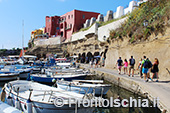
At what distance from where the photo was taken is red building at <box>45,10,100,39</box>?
52.2m

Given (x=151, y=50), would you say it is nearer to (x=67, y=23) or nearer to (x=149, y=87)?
(x=149, y=87)

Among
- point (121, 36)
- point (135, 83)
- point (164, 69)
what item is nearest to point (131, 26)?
point (121, 36)

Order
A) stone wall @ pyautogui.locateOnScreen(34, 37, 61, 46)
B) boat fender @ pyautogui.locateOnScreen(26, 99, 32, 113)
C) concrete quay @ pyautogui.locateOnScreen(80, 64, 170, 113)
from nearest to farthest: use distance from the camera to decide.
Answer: concrete quay @ pyautogui.locateOnScreen(80, 64, 170, 113)
boat fender @ pyautogui.locateOnScreen(26, 99, 32, 113)
stone wall @ pyautogui.locateOnScreen(34, 37, 61, 46)

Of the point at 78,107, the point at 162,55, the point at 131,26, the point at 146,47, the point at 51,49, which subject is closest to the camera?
the point at 78,107

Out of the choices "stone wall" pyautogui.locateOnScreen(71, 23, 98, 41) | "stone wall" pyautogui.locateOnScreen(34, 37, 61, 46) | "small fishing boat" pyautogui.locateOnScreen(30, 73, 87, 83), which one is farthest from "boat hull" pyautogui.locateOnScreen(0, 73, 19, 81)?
"stone wall" pyautogui.locateOnScreen(34, 37, 61, 46)

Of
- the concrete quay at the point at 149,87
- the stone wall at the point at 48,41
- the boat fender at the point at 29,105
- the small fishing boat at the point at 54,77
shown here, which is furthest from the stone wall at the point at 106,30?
the stone wall at the point at 48,41

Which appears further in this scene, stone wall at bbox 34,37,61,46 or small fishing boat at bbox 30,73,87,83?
stone wall at bbox 34,37,61,46

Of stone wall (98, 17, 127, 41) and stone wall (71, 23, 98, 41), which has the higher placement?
stone wall (71, 23, 98, 41)

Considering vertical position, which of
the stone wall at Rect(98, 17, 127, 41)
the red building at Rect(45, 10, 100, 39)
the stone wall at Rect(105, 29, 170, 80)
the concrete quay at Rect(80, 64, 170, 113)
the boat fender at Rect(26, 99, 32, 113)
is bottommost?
the boat fender at Rect(26, 99, 32, 113)

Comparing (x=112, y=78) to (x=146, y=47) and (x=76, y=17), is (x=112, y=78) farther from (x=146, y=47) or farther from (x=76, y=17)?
(x=76, y=17)

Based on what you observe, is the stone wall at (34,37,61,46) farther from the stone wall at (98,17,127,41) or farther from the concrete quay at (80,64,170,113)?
the concrete quay at (80,64,170,113)

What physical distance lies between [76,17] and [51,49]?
14.2 meters

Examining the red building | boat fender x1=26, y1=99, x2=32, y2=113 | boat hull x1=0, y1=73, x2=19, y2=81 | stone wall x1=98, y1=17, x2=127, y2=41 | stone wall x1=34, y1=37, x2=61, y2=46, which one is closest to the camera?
boat fender x1=26, y1=99, x2=32, y2=113

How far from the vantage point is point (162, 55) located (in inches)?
512
